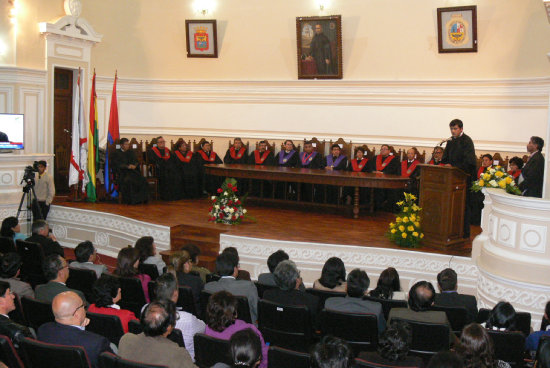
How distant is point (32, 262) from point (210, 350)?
394cm

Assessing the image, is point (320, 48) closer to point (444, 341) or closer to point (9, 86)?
point (9, 86)

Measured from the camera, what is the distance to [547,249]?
6227 millimetres

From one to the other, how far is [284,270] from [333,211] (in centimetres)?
657

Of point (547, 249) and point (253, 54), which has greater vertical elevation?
point (253, 54)

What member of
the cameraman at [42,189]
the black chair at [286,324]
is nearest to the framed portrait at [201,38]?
the cameraman at [42,189]

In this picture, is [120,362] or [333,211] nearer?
[120,362]

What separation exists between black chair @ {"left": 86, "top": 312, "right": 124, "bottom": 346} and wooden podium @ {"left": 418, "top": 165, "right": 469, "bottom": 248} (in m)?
5.15

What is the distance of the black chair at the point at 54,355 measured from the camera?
335cm

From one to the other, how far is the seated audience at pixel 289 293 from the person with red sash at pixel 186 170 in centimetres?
794

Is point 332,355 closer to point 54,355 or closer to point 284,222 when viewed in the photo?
point 54,355

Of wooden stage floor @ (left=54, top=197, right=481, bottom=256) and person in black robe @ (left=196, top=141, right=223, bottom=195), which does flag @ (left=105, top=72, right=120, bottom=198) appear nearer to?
wooden stage floor @ (left=54, top=197, right=481, bottom=256)

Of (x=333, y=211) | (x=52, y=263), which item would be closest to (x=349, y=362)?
(x=52, y=263)

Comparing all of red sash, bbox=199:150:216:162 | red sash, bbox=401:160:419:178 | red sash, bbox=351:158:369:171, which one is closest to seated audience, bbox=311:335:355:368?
red sash, bbox=401:160:419:178

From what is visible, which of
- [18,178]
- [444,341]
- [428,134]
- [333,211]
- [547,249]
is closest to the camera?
[444,341]
